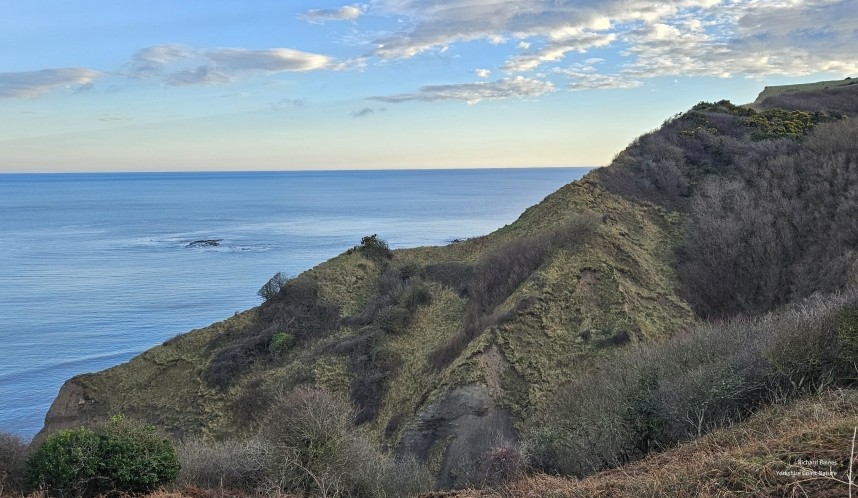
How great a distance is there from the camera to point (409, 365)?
28922mm

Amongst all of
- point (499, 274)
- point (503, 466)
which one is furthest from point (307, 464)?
point (499, 274)

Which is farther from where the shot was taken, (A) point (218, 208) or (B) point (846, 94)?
(A) point (218, 208)

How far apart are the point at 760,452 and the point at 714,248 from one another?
85.8 feet

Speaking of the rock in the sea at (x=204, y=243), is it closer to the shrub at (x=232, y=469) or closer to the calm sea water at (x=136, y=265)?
the calm sea water at (x=136, y=265)

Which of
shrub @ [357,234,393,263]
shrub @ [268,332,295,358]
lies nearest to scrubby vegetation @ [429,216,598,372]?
shrub @ [357,234,393,263]

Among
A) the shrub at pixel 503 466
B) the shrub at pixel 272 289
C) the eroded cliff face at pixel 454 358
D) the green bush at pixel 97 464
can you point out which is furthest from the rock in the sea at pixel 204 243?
the shrub at pixel 503 466

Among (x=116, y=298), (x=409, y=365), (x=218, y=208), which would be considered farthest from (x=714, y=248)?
(x=218, y=208)

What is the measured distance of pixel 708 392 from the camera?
14852 millimetres

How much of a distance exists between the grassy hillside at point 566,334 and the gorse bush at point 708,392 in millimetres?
58

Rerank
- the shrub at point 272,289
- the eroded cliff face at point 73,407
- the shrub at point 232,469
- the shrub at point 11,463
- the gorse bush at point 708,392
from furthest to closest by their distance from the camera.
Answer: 1. the shrub at point 272,289
2. the eroded cliff face at point 73,407
3. the shrub at point 232,469
4. the shrub at point 11,463
5. the gorse bush at point 708,392

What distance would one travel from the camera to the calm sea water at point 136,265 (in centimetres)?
4328

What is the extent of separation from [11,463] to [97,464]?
3.84 m

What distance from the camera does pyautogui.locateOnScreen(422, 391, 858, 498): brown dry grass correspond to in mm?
8062

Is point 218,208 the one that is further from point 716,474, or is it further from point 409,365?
point 716,474
